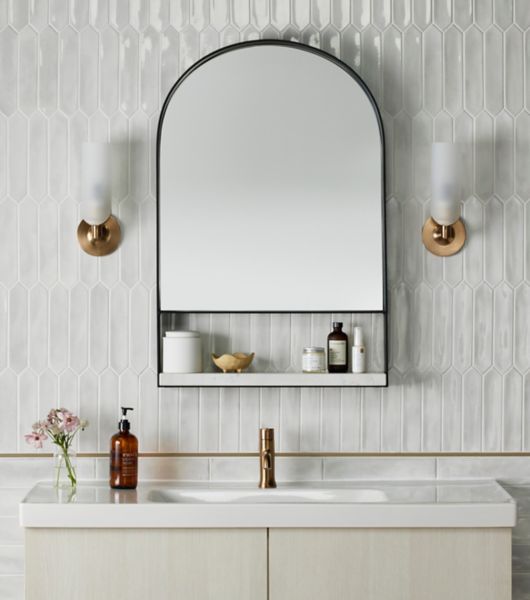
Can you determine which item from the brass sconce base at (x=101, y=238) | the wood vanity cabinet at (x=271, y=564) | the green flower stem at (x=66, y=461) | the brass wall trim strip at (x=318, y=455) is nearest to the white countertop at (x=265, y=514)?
the wood vanity cabinet at (x=271, y=564)

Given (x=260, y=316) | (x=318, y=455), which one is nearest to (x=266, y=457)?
(x=318, y=455)

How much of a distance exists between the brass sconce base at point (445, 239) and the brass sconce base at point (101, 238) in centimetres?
88

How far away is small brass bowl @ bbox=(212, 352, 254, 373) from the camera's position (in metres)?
2.18

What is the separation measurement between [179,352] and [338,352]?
437mm

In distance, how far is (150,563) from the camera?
189 centimetres

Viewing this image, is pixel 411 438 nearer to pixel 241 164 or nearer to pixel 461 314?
pixel 461 314

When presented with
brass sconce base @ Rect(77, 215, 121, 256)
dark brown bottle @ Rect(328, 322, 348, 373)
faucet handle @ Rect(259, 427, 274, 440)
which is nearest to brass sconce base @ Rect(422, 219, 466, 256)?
dark brown bottle @ Rect(328, 322, 348, 373)

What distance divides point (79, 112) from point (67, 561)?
48.0 inches

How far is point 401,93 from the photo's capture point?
228 centimetres

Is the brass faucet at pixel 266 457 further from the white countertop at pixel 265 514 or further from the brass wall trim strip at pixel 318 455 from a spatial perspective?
the white countertop at pixel 265 514

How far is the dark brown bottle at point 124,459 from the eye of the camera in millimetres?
2111

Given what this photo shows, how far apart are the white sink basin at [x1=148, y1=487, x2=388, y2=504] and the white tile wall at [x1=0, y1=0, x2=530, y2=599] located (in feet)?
0.42

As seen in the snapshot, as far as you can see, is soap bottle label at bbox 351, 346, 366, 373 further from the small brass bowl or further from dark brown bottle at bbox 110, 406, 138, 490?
dark brown bottle at bbox 110, 406, 138, 490

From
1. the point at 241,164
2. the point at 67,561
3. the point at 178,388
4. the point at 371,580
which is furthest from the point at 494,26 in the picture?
the point at 67,561
